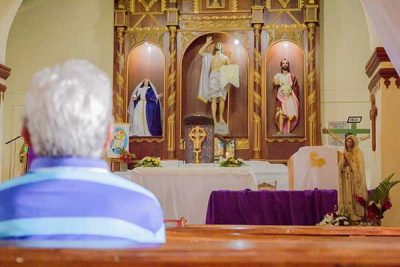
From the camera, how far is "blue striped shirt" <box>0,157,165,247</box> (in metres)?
1.55

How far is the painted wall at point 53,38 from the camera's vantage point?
13227 mm

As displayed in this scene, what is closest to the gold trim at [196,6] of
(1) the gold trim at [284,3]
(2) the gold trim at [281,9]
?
(2) the gold trim at [281,9]

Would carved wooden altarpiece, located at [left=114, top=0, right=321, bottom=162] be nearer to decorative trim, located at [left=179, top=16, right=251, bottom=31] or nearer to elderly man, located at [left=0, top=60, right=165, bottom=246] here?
decorative trim, located at [left=179, top=16, right=251, bottom=31]

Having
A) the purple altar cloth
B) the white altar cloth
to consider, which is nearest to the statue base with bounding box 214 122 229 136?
the white altar cloth

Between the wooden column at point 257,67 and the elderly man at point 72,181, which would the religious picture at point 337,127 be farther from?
the elderly man at point 72,181

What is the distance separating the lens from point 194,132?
897 centimetres

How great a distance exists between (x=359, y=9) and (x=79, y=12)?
18.1 feet

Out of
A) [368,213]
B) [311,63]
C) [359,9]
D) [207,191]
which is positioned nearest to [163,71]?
[311,63]

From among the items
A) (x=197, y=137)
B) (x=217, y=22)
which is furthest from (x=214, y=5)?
(x=197, y=137)

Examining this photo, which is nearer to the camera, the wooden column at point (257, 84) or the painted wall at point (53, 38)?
the wooden column at point (257, 84)

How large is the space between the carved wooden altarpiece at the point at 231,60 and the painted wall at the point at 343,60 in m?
0.28

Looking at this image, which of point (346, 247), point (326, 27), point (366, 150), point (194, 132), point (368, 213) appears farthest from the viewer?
point (326, 27)

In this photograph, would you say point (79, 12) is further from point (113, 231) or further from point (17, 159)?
point (113, 231)

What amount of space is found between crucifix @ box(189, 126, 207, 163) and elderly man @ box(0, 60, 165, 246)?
7.23 m
